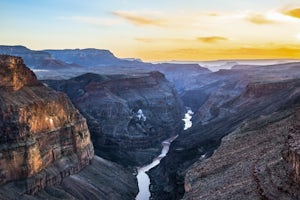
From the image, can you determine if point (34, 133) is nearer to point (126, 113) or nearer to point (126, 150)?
point (126, 150)

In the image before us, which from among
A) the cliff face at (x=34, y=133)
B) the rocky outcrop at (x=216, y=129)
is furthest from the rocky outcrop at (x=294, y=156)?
the cliff face at (x=34, y=133)

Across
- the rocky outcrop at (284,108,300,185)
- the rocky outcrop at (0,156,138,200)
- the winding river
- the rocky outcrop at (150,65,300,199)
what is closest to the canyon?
the rocky outcrop at (284,108,300,185)

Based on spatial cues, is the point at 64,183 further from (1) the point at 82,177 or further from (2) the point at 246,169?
(2) the point at 246,169

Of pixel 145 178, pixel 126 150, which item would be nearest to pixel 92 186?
pixel 145 178

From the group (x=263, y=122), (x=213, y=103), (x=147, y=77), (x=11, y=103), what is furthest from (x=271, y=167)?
(x=147, y=77)

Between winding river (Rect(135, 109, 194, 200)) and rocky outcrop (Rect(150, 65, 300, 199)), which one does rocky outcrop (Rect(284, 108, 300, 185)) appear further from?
winding river (Rect(135, 109, 194, 200))
